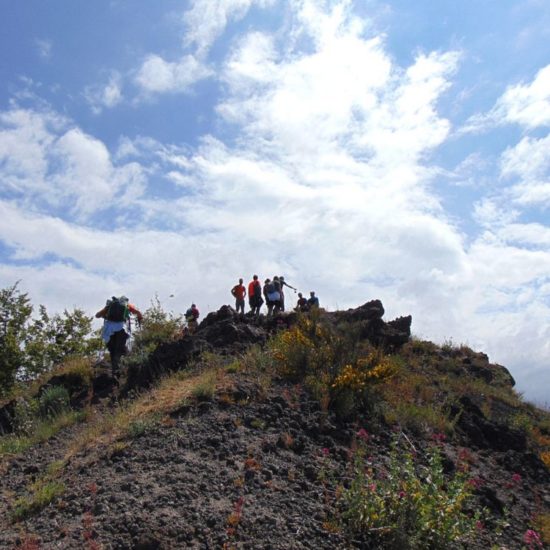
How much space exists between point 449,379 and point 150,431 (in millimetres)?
7066

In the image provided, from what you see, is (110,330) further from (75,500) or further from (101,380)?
(75,500)

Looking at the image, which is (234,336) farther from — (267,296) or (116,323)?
(267,296)

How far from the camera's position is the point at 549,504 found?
7062 mm

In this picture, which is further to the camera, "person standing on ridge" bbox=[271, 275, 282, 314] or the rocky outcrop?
"person standing on ridge" bbox=[271, 275, 282, 314]

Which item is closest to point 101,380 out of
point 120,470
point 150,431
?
point 150,431

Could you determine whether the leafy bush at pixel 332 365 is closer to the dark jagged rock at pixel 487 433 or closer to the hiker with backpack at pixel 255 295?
the dark jagged rock at pixel 487 433

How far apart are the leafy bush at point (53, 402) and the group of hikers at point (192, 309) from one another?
1185 mm

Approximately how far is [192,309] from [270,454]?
12561 millimetres

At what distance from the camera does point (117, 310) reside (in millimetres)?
11188

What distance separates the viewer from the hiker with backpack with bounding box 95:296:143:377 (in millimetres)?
11195

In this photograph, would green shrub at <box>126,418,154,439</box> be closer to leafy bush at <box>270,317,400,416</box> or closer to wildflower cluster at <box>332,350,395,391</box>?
leafy bush at <box>270,317,400,416</box>

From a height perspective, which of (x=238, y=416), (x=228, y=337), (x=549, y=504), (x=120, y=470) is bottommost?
(x=549, y=504)

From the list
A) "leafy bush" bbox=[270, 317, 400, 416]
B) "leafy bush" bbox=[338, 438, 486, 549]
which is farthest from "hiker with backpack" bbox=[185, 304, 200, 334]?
"leafy bush" bbox=[338, 438, 486, 549]

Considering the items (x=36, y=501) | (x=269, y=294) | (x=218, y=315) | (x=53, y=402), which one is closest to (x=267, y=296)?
(x=269, y=294)
